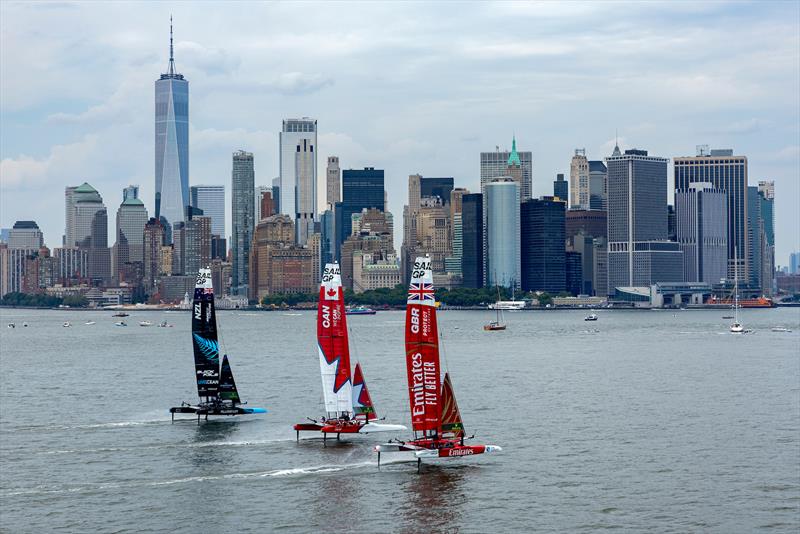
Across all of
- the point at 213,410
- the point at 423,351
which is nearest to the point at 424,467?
the point at 423,351

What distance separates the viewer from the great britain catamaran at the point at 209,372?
7978cm

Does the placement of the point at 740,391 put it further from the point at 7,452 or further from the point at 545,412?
the point at 7,452

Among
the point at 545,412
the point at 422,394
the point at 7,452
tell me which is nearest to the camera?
the point at 422,394

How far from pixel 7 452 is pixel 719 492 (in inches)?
1496

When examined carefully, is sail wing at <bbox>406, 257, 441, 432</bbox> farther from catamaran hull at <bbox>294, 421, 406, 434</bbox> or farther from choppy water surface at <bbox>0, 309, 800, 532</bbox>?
catamaran hull at <bbox>294, 421, 406, 434</bbox>

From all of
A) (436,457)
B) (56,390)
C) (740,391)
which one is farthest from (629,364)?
(436,457)

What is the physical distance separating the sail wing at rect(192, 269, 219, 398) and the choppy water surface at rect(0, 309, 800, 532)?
9.26 ft

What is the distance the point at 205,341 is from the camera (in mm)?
81562

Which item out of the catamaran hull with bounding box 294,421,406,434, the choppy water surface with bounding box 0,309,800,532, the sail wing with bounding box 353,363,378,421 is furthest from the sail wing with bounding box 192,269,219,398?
the sail wing with bounding box 353,363,378,421

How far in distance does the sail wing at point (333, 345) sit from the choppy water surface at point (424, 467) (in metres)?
2.74

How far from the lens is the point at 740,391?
102750mm

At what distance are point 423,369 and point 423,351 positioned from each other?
36.8 inches

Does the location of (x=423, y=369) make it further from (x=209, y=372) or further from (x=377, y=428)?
(x=209, y=372)

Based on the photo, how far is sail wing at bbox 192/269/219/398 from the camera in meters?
80.8
